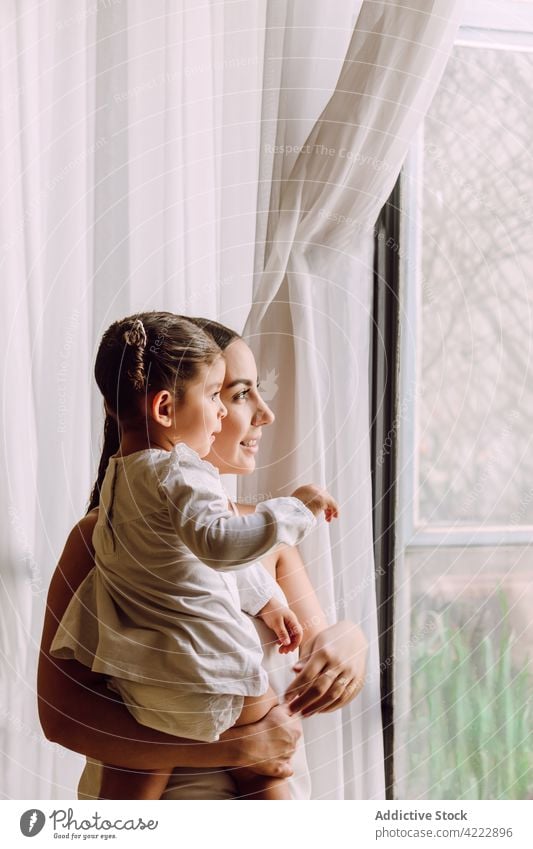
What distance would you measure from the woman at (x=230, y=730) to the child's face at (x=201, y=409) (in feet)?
0.04

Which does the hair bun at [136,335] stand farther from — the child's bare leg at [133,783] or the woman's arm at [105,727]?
the child's bare leg at [133,783]

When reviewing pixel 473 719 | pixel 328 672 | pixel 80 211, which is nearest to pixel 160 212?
pixel 80 211

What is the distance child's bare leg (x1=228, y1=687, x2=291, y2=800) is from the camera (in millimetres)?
579

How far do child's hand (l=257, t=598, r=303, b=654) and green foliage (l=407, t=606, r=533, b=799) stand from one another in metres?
0.28

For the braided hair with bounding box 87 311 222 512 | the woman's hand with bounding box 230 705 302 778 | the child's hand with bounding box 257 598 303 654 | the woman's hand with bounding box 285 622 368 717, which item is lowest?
the woman's hand with bounding box 230 705 302 778

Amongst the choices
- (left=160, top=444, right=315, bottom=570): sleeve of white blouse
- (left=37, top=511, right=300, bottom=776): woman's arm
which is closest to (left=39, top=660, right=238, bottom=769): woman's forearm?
(left=37, top=511, right=300, bottom=776): woman's arm

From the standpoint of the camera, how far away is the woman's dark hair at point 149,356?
0.57 metres

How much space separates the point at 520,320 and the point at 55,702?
0.55m

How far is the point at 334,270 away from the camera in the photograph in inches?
26.7

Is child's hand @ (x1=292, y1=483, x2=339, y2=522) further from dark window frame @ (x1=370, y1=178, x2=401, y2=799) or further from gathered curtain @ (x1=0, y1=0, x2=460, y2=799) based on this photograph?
dark window frame @ (x1=370, y1=178, x2=401, y2=799)
